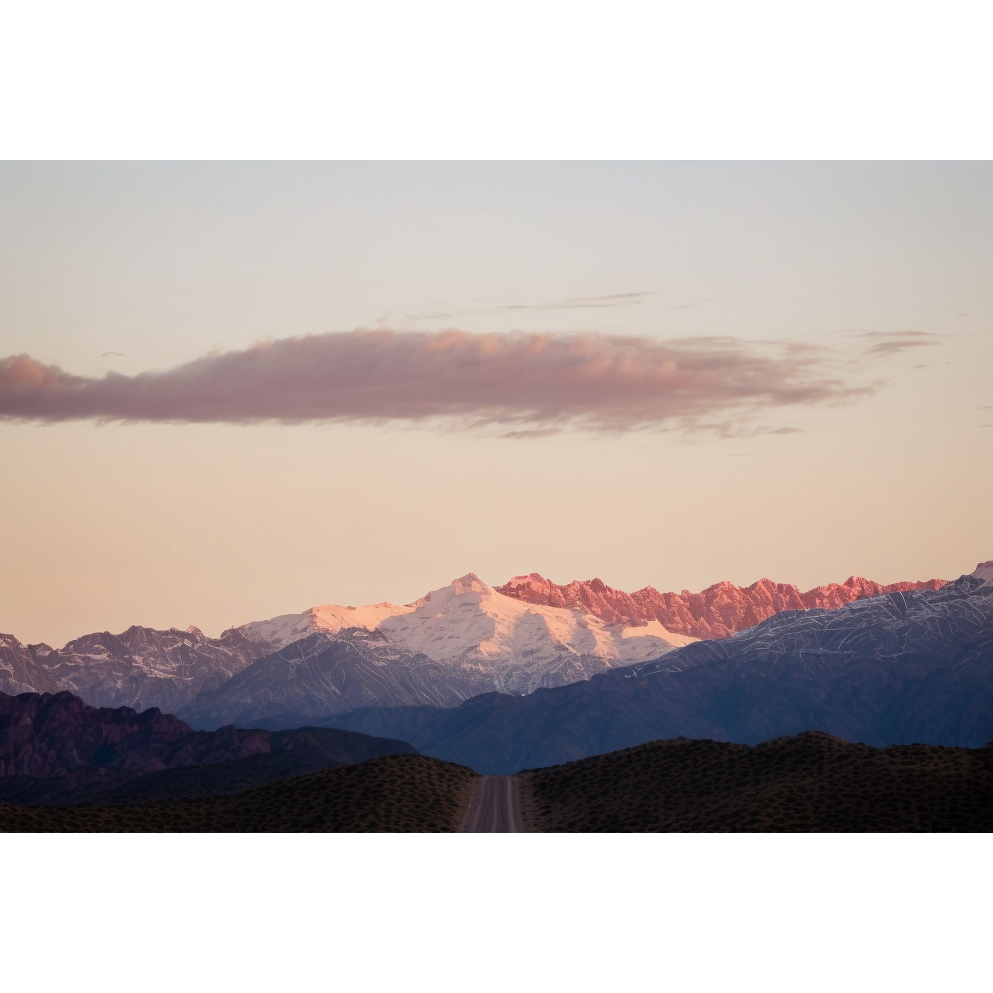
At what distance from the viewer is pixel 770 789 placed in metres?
94.9

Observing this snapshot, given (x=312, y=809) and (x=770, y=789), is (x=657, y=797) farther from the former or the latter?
(x=312, y=809)

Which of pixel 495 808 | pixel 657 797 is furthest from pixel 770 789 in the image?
pixel 495 808

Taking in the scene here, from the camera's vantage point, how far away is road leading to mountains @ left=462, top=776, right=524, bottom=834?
96.1 meters

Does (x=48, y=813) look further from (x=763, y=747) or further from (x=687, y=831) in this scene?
(x=763, y=747)

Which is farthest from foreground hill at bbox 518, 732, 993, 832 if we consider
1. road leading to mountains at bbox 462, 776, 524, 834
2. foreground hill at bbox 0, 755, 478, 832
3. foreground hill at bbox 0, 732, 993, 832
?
foreground hill at bbox 0, 755, 478, 832

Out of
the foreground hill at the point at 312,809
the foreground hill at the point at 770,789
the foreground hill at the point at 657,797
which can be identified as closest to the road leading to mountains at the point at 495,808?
the foreground hill at the point at 657,797

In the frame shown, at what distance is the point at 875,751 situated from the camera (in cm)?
10094

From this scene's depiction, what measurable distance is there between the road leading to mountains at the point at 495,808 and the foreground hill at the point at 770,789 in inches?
48.8

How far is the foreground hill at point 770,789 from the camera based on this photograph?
288ft

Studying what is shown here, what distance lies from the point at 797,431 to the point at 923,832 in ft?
190

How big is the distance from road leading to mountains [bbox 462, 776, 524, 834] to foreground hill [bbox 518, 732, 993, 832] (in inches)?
48.8

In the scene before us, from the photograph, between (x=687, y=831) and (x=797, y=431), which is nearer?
(x=687, y=831)

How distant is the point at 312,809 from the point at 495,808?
15.0 m
